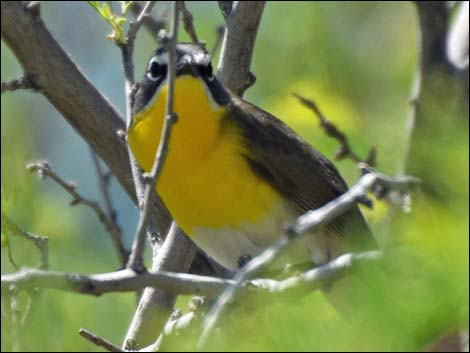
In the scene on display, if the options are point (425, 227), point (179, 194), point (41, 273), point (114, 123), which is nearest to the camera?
point (425, 227)

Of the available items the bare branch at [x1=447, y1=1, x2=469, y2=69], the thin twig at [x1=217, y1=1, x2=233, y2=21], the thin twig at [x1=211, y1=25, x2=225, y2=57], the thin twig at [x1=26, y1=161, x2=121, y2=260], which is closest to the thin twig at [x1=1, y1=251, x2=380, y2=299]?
the thin twig at [x1=26, y1=161, x2=121, y2=260]

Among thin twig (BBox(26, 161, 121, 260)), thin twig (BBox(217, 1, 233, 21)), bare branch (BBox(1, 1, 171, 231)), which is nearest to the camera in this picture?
thin twig (BBox(26, 161, 121, 260))

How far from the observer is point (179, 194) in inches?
180

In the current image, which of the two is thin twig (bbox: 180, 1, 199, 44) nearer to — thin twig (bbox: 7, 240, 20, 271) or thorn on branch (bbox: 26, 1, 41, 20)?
thorn on branch (bbox: 26, 1, 41, 20)

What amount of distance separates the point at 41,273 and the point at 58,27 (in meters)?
5.89

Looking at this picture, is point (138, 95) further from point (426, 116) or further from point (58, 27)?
point (58, 27)

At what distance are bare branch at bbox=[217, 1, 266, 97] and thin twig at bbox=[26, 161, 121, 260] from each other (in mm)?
775

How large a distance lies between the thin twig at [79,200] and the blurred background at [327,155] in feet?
0.21

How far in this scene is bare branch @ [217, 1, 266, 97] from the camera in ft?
16.1

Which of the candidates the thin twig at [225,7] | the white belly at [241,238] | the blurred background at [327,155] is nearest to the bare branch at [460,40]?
the blurred background at [327,155]

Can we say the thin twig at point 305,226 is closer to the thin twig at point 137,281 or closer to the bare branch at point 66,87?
the thin twig at point 137,281

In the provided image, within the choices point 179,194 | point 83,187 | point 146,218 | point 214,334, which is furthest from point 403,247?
point 83,187

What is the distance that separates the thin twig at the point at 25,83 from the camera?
4633mm

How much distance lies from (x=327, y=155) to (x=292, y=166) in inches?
6.6
